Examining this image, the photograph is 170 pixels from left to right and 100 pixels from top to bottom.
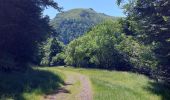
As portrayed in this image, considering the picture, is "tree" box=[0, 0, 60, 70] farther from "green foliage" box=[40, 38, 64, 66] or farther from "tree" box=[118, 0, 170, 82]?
"green foliage" box=[40, 38, 64, 66]

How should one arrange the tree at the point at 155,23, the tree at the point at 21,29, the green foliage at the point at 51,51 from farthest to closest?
the green foliage at the point at 51,51 → the tree at the point at 155,23 → the tree at the point at 21,29

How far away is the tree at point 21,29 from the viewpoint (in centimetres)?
2780

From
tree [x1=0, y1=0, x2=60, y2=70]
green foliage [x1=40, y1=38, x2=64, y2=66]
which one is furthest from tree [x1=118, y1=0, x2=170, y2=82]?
green foliage [x1=40, y1=38, x2=64, y2=66]

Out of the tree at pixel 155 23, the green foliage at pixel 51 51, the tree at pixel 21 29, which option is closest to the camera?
the tree at pixel 21 29

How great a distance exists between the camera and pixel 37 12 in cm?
3291

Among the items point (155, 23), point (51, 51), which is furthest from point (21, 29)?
point (51, 51)

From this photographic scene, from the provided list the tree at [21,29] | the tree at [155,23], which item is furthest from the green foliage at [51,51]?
the tree at [155,23]

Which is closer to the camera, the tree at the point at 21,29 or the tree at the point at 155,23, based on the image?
the tree at the point at 21,29

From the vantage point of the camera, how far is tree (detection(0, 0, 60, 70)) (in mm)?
27797

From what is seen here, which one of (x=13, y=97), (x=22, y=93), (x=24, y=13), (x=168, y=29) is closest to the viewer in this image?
(x=13, y=97)

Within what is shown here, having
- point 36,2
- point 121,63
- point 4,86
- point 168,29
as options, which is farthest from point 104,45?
point 4,86

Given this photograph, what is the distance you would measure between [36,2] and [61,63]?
97210 mm

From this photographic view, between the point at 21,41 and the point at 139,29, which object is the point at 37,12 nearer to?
the point at 21,41

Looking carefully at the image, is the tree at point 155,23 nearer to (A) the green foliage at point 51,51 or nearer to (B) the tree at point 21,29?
(B) the tree at point 21,29
